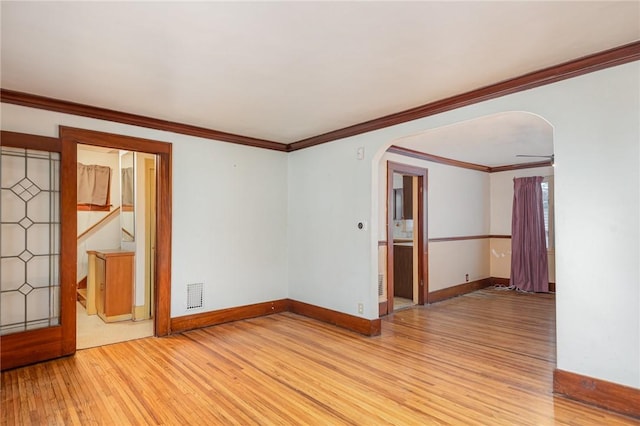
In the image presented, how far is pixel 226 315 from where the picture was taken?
4602 millimetres

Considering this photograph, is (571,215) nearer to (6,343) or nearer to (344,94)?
(344,94)

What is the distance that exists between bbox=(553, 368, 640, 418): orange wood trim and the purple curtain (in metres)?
4.49

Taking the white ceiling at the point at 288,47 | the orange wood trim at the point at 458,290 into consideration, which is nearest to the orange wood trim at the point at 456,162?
the white ceiling at the point at 288,47

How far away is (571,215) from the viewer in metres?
2.64

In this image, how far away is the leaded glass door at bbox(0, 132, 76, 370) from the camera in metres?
3.18

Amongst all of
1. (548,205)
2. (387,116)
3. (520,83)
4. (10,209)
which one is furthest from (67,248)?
(548,205)

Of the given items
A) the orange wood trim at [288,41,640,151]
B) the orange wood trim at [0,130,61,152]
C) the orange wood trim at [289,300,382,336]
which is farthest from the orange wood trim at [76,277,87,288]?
the orange wood trim at [288,41,640,151]

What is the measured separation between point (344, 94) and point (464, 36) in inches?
48.1

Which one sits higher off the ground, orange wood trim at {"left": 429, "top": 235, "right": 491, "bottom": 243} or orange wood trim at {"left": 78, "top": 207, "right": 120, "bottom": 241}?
orange wood trim at {"left": 78, "top": 207, "right": 120, "bottom": 241}

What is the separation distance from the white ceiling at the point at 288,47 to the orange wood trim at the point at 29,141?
0.40m

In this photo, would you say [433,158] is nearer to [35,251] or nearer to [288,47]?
[288,47]

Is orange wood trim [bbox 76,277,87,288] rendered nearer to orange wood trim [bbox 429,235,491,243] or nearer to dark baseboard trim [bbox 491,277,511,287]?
orange wood trim [bbox 429,235,491,243]

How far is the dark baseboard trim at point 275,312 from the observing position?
4156 millimetres

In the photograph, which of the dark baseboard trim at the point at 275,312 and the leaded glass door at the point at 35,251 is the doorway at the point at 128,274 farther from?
the leaded glass door at the point at 35,251
